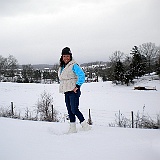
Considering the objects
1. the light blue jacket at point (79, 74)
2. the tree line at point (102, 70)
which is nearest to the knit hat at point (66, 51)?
the light blue jacket at point (79, 74)

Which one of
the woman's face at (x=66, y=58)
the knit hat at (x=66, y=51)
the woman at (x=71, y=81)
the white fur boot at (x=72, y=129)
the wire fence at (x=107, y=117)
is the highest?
the knit hat at (x=66, y=51)

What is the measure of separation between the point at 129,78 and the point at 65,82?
115 ft

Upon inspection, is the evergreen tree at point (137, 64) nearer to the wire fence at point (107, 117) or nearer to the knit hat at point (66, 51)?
the wire fence at point (107, 117)

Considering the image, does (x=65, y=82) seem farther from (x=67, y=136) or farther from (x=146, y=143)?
(x=146, y=143)

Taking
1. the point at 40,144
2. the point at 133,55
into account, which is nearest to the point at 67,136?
the point at 40,144

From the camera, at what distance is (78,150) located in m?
2.33

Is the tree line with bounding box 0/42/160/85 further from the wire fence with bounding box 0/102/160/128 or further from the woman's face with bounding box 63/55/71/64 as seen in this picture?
the woman's face with bounding box 63/55/71/64

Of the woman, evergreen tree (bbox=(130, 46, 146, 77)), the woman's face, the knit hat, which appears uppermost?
evergreen tree (bbox=(130, 46, 146, 77))

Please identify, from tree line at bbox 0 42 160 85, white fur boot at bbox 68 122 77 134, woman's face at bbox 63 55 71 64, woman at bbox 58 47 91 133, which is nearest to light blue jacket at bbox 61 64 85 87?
woman at bbox 58 47 91 133

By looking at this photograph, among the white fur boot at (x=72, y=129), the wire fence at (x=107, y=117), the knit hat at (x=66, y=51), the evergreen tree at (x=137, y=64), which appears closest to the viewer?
the white fur boot at (x=72, y=129)

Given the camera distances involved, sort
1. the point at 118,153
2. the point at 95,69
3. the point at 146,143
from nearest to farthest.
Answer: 1. the point at 118,153
2. the point at 146,143
3. the point at 95,69

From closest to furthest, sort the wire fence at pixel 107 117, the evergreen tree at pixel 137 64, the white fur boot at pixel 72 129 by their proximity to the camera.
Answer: the white fur boot at pixel 72 129 → the wire fence at pixel 107 117 → the evergreen tree at pixel 137 64

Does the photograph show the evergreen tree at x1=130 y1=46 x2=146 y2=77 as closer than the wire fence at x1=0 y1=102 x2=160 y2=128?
No

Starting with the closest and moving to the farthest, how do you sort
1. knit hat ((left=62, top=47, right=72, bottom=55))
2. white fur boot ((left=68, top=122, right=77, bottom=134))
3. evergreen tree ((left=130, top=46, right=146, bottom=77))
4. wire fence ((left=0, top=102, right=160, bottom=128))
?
Answer: white fur boot ((left=68, top=122, right=77, bottom=134)), knit hat ((left=62, top=47, right=72, bottom=55)), wire fence ((left=0, top=102, right=160, bottom=128)), evergreen tree ((left=130, top=46, right=146, bottom=77))
